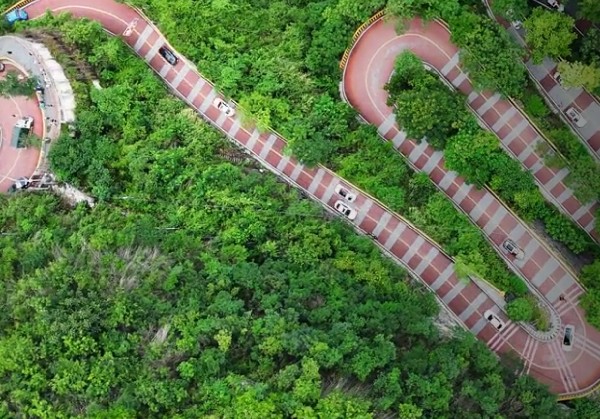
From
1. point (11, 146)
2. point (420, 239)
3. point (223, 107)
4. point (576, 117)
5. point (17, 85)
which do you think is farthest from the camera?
point (223, 107)

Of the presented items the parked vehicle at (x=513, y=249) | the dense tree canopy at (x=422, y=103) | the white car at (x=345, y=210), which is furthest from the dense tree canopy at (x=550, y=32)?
the white car at (x=345, y=210)

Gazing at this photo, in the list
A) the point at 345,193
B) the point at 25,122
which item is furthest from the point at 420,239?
the point at 25,122

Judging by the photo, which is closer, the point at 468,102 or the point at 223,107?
the point at 468,102

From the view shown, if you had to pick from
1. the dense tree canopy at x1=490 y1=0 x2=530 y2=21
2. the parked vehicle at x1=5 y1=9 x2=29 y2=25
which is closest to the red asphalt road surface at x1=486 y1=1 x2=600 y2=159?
the dense tree canopy at x1=490 y1=0 x2=530 y2=21

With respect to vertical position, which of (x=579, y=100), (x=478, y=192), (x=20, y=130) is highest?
(x=579, y=100)

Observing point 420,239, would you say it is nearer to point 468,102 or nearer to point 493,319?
point 493,319

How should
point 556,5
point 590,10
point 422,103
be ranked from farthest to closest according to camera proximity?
point 556,5, point 422,103, point 590,10

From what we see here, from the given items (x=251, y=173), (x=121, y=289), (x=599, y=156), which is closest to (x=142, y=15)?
(x=251, y=173)

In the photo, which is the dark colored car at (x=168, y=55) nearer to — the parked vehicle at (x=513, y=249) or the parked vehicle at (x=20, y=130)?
the parked vehicle at (x=20, y=130)
